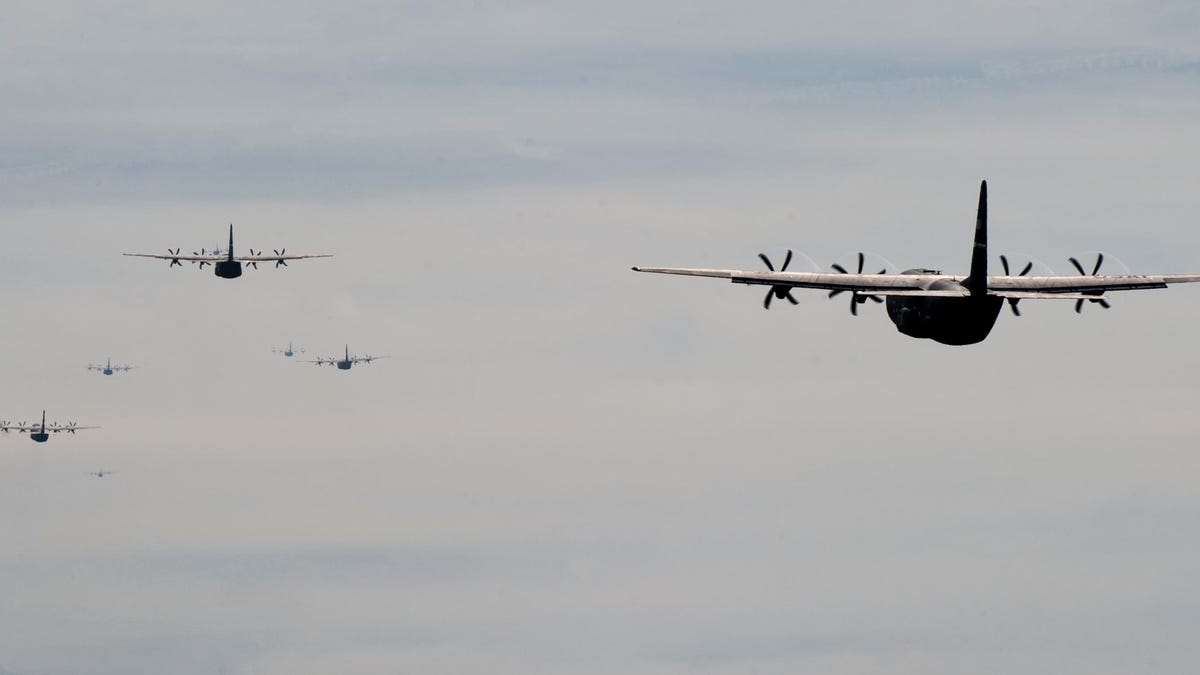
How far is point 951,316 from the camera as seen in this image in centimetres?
10544

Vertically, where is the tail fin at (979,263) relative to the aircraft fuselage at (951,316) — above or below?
above

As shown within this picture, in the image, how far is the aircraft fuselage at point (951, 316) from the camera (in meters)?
105

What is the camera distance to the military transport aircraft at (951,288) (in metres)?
105

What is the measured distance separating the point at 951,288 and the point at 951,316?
242cm

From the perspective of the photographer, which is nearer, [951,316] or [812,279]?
[951,316]

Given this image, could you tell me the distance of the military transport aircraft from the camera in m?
105

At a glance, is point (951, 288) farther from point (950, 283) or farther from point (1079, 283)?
point (1079, 283)

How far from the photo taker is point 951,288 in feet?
351

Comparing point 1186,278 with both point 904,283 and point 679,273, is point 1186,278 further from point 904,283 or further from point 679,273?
point 679,273

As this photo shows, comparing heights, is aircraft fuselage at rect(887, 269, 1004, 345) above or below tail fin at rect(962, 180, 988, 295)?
below

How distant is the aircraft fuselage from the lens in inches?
4129

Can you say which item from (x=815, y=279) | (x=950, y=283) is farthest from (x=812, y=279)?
(x=950, y=283)

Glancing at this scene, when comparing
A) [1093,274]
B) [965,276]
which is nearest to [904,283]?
[965,276]

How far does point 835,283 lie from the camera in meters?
117
